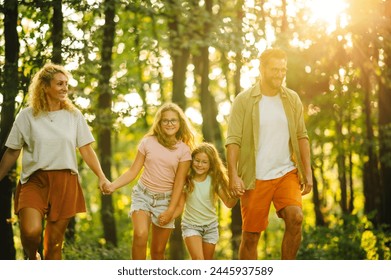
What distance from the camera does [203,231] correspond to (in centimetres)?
738

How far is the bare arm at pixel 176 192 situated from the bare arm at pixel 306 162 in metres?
1.17

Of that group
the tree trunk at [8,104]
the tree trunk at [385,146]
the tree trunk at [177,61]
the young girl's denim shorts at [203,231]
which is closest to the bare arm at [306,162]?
the young girl's denim shorts at [203,231]

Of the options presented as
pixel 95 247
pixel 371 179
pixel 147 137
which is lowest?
pixel 95 247

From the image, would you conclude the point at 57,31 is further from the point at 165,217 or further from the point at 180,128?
the point at 165,217

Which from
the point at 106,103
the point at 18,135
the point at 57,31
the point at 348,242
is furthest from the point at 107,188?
the point at 348,242

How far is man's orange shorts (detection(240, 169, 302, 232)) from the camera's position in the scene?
23.1 feet

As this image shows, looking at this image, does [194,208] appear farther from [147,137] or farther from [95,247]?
[95,247]

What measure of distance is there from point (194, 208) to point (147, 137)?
0.86m

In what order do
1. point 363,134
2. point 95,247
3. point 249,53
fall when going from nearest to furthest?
point 249,53 < point 95,247 < point 363,134

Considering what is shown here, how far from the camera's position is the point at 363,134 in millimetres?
16578

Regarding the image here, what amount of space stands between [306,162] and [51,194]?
98.0 inches

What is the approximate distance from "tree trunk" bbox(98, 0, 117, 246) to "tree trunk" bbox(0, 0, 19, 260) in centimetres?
133
